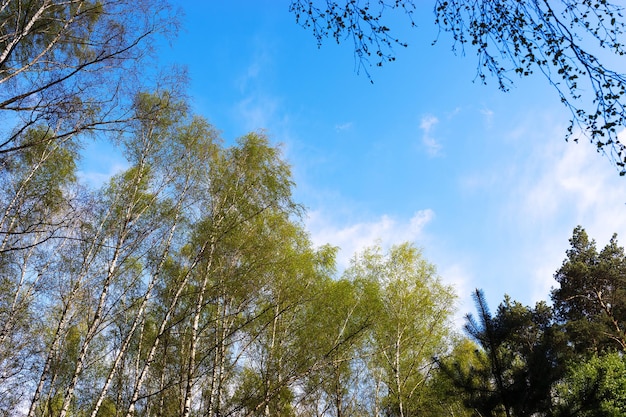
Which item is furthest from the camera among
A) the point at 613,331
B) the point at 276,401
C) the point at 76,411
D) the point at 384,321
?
the point at 613,331

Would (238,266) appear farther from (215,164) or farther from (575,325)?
(575,325)

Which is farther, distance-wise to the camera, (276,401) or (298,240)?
(298,240)

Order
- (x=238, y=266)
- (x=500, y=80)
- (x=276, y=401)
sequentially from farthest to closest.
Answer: (x=276, y=401), (x=238, y=266), (x=500, y=80)

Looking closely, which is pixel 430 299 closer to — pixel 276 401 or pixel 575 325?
pixel 276 401

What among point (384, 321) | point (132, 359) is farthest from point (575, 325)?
point (132, 359)

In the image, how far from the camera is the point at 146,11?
4875 mm

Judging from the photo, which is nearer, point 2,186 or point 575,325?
point 2,186

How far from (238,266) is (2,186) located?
4679 millimetres

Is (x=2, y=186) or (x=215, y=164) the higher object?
(x=215, y=164)

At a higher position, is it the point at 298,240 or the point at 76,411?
the point at 298,240

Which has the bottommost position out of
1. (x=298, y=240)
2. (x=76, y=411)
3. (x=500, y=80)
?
(x=500, y=80)

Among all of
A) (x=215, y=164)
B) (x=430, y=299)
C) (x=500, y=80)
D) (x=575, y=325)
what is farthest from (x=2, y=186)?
(x=575, y=325)

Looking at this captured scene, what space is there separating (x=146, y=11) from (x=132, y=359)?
10606 mm

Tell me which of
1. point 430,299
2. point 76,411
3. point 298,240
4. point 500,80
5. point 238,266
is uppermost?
point 298,240
